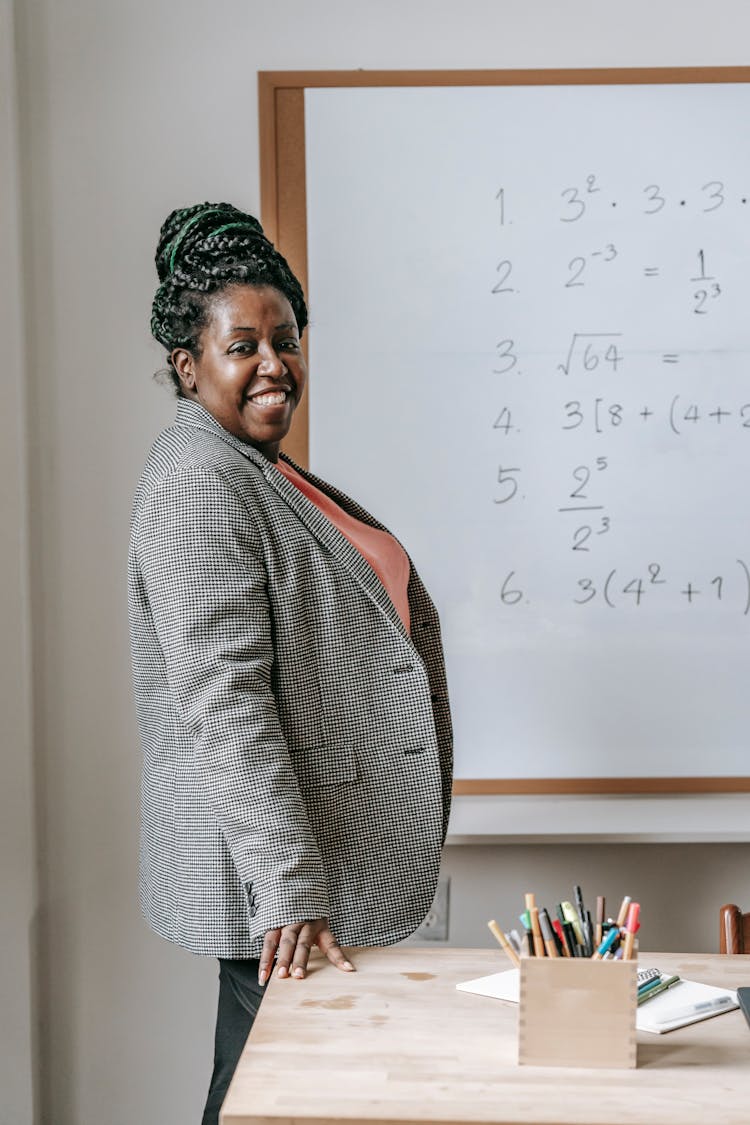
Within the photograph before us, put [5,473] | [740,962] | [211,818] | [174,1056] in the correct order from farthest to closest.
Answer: [174,1056], [5,473], [211,818], [740,962]

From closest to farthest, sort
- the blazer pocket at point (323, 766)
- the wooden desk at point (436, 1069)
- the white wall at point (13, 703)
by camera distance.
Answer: the wooden desk at point (436, 1069), the blazer pocket at point (323, 766), the white wall at point (13, 703)

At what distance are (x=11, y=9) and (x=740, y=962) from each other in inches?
79.7

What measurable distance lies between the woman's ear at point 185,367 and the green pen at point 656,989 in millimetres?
979

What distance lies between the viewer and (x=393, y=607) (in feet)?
4.92

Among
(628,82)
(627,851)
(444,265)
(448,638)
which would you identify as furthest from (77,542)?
(628,82)

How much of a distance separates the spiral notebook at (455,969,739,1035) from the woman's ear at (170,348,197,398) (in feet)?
2.92

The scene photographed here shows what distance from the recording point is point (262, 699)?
4.39ft

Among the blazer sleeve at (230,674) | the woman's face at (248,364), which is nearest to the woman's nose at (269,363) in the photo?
the woman's face at (248,364)

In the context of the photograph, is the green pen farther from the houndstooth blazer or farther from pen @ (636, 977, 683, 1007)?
the houndstooth blazer

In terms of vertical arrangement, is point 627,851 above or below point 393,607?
below

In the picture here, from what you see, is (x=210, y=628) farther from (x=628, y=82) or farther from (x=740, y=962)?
(x=628, y=82)

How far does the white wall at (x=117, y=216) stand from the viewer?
218 cm

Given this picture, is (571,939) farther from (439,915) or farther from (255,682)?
(439,915)

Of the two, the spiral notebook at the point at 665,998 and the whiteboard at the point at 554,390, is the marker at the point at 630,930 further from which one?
the whiteboard at the point at 554,390
